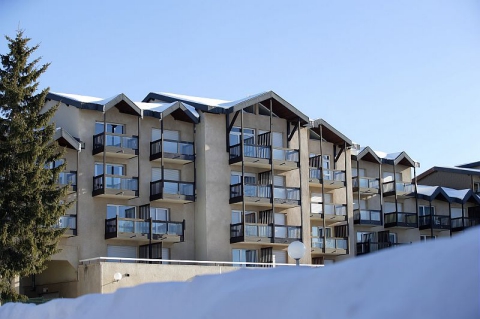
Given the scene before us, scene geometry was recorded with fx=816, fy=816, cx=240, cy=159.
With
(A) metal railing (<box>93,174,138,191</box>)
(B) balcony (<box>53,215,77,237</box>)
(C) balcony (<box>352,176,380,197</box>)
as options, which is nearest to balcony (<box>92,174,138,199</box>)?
(A) metal railing (<box>93,174,138,191</box>)

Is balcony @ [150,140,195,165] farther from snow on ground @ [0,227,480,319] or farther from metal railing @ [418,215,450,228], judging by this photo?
snow on ground @ [0,227,480,319]

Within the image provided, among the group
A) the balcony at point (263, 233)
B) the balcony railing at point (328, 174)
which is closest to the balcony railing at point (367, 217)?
the balcony railing at point (328, 174)

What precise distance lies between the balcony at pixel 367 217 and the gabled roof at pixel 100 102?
54.2 ft

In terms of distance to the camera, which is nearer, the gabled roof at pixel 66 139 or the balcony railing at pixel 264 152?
the gabled roof at pixel 66 139

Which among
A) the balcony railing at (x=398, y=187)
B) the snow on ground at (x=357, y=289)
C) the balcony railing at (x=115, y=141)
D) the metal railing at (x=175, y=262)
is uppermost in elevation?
the balcony railing at (x=115, y=141)

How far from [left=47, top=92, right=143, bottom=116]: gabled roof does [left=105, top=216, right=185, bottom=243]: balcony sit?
5749 millimetres

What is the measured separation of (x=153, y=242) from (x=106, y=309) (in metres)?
30.0

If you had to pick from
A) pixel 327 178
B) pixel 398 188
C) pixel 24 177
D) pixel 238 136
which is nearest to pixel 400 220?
pixel 398 188

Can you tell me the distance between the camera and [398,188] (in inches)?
2147

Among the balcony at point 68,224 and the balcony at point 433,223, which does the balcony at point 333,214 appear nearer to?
the balcony at point 433,223

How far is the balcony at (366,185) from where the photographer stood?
172 feet

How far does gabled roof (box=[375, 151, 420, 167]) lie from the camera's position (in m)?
55.1

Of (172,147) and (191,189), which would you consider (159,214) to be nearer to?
(191,189)

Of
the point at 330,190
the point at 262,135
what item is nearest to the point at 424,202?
the point at 330,190
